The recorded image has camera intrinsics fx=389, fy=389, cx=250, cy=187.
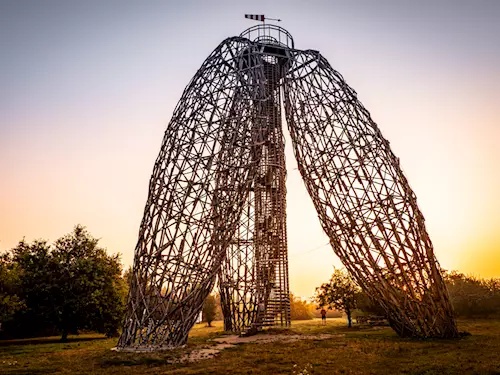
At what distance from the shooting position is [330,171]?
15.8 m

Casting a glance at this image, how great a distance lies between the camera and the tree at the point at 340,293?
24.5 m

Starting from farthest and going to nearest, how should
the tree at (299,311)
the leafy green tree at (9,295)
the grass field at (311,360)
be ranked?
the tree at (299,311) → the leafy green tree at (9,295) → the grass field at (311,360)

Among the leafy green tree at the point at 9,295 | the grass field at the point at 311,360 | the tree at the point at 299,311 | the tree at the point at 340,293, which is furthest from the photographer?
the tree at the point at 299,311

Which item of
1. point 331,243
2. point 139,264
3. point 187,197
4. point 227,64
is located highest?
point 227,64

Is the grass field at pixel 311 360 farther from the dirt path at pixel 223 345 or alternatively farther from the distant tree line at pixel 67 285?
the distant tree line at pixel 67 285

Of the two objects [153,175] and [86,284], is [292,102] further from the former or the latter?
[86,284]

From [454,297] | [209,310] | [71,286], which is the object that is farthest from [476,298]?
[71,286]

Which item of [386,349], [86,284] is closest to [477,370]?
[386,349]

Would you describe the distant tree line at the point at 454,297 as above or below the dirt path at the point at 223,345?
above

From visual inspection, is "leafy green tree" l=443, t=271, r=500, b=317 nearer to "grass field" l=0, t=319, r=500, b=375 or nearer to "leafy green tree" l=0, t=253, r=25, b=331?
"grass field" l=0, t=319, r=500, b=375

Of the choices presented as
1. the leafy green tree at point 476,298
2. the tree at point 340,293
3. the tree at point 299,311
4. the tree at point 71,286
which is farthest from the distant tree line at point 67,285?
the tree at point 299,311

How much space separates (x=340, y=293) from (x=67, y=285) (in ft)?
53.9

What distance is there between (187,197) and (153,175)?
6.78 ft

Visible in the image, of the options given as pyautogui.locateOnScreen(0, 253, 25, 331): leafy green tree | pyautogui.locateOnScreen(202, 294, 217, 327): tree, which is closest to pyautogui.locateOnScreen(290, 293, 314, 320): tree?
pyautogui.locateOnScreen(202, 294, 217, 327): tree
